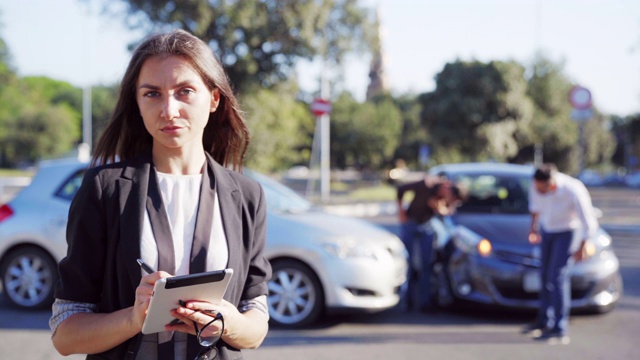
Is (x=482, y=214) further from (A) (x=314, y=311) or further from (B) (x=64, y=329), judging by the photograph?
(B) (x=64, y=329)

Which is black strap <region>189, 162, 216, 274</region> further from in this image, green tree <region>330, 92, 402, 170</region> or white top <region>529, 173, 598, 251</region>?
green tree <region>330, 92, 402, 170</region>

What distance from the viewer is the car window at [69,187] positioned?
763 cm

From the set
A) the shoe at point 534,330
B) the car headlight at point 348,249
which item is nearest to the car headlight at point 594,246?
the shoe at point 534,330

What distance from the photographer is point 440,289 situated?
8008 mm

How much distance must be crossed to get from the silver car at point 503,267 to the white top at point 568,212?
0.58 m

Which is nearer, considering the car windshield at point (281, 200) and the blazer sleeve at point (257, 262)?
the blazer sleeve at point (257, 262)

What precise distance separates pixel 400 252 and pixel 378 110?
45.9m

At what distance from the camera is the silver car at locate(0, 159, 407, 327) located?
6793 mm

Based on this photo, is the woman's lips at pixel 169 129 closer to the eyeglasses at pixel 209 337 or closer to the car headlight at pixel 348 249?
the eyeglasses at pixel 209 337

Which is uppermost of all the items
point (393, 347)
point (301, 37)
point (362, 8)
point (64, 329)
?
point (362, 8)

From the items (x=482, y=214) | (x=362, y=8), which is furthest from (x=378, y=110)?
(x=482, y=214)

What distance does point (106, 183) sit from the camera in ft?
5.66

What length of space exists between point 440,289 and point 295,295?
1.98m

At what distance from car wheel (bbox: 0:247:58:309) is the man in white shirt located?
5.07m
